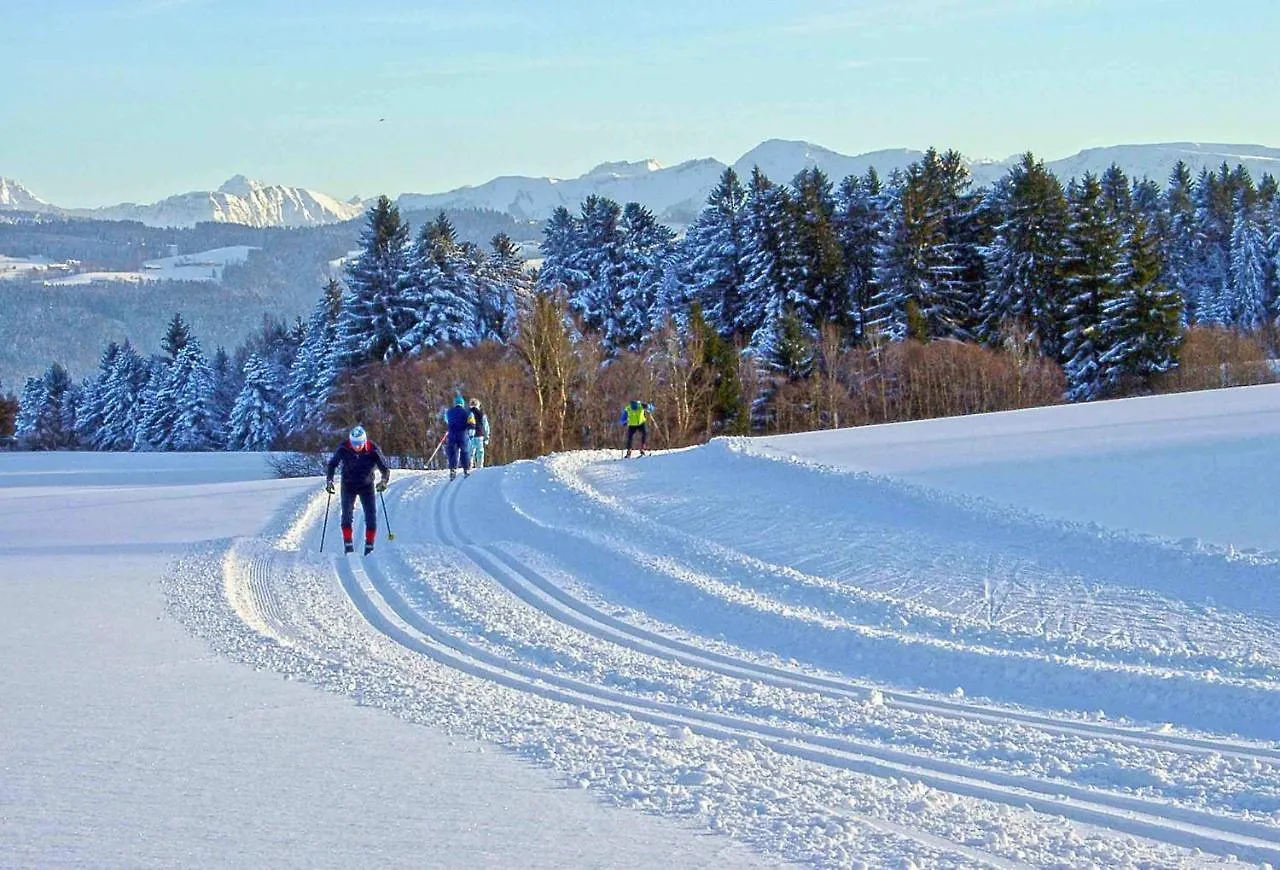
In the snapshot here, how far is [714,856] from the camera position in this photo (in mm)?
5230

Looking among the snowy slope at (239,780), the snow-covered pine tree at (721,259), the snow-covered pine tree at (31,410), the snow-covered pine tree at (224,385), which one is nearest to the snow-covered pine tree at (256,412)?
the snow-covered pine tree at (224,385)

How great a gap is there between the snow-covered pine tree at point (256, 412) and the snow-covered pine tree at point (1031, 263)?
1620 inches

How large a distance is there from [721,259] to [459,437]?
4180 cm

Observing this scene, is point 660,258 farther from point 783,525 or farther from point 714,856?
point 714,856

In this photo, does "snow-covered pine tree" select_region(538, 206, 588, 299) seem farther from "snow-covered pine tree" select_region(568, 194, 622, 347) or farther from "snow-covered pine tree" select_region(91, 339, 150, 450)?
"snow-covered pine tree" select_region(91, 339, 150, 450)

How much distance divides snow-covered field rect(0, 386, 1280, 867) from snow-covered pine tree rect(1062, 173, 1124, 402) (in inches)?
1281

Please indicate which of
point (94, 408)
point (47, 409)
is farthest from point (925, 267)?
point (47, 409)

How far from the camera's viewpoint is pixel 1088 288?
52594mm

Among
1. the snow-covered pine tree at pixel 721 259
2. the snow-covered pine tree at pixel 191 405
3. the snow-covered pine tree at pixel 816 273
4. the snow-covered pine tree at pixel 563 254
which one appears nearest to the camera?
the snow-covered pine tree at pixel 816 273

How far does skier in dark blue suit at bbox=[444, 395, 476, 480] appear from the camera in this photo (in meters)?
25.0

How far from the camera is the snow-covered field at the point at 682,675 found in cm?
563

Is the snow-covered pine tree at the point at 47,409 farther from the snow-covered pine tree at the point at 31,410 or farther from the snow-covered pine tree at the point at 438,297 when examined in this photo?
the snow-covered pine tree at the point at 438,297

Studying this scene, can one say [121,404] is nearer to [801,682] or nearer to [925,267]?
[925,267]

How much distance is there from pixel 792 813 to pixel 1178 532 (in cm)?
1048
